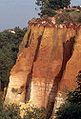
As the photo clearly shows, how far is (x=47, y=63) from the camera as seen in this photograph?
1857 inches

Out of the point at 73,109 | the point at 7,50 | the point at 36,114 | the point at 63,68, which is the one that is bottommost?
the point at 36,114

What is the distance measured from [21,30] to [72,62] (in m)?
27.0

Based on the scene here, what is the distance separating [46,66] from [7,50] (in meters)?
19.5

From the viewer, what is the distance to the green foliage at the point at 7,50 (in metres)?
60.1

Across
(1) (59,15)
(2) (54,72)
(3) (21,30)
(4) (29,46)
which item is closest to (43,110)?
(2) (54,72)

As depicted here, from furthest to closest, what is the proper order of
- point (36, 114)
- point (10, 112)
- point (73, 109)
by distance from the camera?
point (36, 114) < point (10, 112) < point (73, 109)

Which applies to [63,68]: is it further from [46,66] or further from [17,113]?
[17,113]

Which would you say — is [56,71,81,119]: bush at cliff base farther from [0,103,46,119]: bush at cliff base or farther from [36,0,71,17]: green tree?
[36,0,71,17]: green tree

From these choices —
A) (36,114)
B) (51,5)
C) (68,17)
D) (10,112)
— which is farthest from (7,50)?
(10,112)

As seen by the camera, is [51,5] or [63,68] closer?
[63,68]

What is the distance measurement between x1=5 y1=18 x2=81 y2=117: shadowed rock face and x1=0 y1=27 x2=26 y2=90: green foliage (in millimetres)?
8373

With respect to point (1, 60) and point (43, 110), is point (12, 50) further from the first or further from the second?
point (43, 110)

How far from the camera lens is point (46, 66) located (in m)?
47.1

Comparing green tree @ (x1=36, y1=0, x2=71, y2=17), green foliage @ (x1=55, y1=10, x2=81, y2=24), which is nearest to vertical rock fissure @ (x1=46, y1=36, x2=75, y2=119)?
green foliage @ (x1=55, y1=10, x2=81, y2=24)
